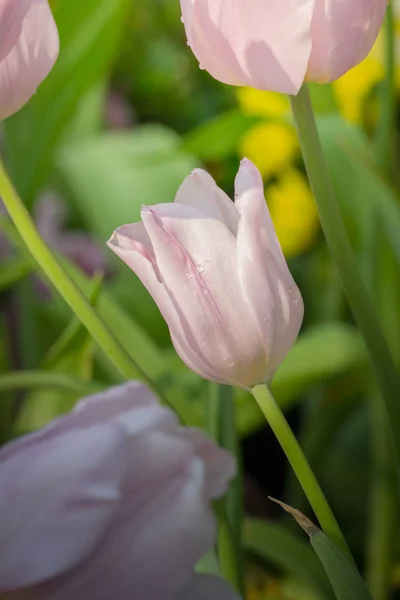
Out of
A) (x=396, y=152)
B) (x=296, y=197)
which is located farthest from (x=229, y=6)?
(x=296, y=197)

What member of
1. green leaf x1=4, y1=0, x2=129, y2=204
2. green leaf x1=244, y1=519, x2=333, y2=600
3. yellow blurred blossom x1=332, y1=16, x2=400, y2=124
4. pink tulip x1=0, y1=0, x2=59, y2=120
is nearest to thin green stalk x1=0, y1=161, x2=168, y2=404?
pink tulip x1=0, y1=0, x2=59, y2=120

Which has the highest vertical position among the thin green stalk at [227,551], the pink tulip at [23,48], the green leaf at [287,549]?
the pink tulip at [23,48]

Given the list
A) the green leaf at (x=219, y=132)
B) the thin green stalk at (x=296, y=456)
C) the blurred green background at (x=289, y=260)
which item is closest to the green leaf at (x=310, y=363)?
the blurred green background at (x=289, y=260)

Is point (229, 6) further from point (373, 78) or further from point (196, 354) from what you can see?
point (373, 78)

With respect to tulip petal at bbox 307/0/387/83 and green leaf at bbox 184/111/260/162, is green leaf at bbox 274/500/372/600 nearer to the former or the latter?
tulip petal at bbox 307/0/387/83

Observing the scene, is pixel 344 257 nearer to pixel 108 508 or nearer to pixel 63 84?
pixel 108 508

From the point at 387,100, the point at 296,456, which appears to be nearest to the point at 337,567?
the point at 296,456

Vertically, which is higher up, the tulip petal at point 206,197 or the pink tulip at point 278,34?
the pink tulip at point 278,34

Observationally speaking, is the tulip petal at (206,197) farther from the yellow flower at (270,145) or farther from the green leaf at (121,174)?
the yellow flower at (270,145)
